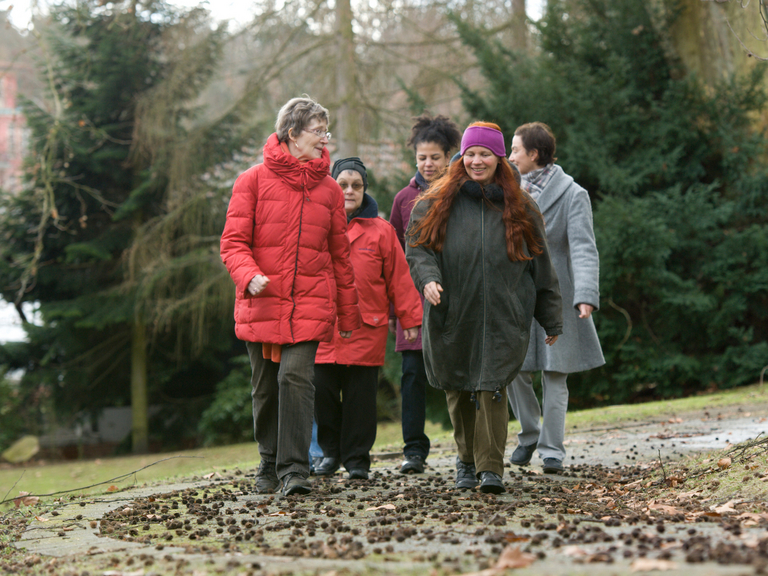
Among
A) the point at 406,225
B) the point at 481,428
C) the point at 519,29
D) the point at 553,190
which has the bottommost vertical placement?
the point at 481,428

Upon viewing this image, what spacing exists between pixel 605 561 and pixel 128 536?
199cm

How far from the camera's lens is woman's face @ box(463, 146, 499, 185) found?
13.5 ft

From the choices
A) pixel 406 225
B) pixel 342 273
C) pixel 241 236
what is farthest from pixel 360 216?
pixel 241 236

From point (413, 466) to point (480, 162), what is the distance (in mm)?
1993

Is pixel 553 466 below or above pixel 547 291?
below

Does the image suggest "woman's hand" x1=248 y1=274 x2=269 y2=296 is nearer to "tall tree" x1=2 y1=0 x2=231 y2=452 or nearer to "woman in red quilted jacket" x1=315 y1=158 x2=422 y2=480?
"woman in red quilted jacket" x1=315 y1=158 x2=422 y2=480

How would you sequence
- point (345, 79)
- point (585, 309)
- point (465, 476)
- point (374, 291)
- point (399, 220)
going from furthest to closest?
point (345, 79) < point (399, 220) < point (374, 291) < point (585, 309) < point (465, 476)

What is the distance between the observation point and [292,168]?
13.7ft

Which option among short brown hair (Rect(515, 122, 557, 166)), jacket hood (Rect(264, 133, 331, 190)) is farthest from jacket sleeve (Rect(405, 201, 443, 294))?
short brown hair (Rect(515, 122, 557, 166))

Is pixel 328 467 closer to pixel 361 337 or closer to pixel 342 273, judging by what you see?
pixel 361 337

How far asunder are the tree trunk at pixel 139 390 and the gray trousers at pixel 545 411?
36.8 feet

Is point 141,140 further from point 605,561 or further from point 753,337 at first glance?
point 605,561

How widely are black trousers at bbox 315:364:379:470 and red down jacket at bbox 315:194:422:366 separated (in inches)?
4.9

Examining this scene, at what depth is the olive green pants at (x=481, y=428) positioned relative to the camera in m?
3.94
